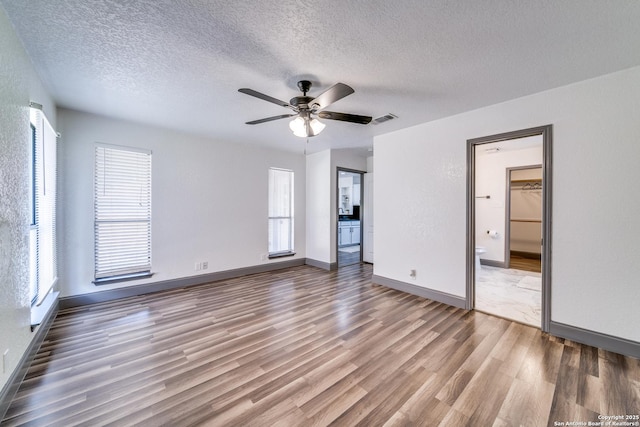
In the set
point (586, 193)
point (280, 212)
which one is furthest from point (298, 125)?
point (280, 212)

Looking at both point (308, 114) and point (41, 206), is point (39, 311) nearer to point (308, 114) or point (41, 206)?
point (41, 206)

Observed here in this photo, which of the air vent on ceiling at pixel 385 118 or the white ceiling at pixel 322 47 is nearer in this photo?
the white ceiling at pixel 322 47

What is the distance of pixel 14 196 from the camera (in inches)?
69.9

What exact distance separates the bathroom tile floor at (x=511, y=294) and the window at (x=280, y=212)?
3623mm

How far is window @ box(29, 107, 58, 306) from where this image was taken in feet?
7.43

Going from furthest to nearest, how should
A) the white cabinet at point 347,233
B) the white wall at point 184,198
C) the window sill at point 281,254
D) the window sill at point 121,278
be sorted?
1. the white cabinet at point 347,233
2. the window sill at point 281,254
3. the window sill at point 121,278
4. the white wall at point 184,198

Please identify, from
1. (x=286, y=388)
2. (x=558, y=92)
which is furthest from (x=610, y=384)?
(x=558, y=92)

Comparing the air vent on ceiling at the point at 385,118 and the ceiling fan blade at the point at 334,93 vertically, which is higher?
the air vent on ceiling at the point at 385,118

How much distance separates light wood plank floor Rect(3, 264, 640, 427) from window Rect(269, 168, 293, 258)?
7.50 ft

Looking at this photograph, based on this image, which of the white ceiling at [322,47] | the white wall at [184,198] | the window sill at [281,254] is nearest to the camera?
the white ceiling at [322,47]

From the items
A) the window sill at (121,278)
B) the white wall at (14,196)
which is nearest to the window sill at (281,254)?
the window sill at (121,278)

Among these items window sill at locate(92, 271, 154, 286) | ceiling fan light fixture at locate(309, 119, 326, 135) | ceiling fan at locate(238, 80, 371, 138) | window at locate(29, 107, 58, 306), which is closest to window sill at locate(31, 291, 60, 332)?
window at locate(29, 107, 58, 306)

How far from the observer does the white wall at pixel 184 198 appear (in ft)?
10.8

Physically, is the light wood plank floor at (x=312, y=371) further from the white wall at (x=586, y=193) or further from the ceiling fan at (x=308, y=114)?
the ceiling fan at (x=308, y=114)
